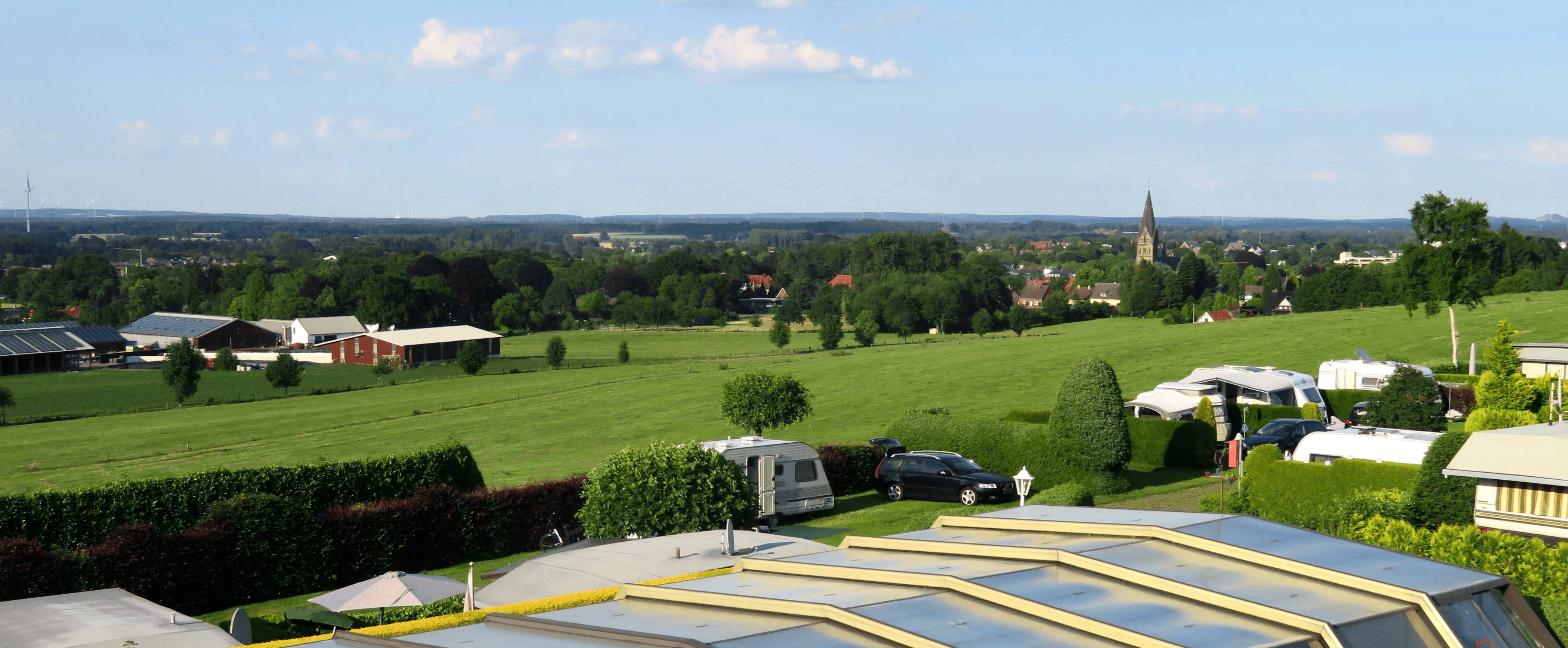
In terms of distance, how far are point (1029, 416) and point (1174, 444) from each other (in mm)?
6496

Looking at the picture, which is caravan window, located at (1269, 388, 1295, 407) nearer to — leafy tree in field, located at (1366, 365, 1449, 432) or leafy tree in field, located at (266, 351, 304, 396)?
leafy tree in field, located at (1366, 365, 1449, 432)

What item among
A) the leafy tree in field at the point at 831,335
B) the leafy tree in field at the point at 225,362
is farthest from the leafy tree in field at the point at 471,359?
the leafy tree in field at the point at 831,335

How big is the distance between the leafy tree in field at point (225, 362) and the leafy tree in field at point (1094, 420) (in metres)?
75.3

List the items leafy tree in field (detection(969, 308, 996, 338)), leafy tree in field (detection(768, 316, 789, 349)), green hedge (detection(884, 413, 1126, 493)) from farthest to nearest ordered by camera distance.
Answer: leafy tree in field (detection(969, 308, 996, 338))
leafy tree in field (detection(768, 316, 789, 349))
green hedge (detection(884, 413, 1126, 493))

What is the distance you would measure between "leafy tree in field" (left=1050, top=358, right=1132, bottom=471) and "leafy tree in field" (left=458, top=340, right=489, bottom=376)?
2073 inches

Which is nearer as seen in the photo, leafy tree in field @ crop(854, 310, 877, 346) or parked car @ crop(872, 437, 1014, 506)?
parked car @ crop(872, 437, 1014, 506)

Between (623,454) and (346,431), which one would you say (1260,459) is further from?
(346,431)

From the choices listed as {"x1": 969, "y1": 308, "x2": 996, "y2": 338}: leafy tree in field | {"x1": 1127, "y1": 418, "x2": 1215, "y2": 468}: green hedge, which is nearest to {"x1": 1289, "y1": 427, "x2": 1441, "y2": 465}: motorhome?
{"x1": 1127, "y1": 418, "x2": 1215, "y2": 468}: green hedge

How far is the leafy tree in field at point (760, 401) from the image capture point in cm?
3038

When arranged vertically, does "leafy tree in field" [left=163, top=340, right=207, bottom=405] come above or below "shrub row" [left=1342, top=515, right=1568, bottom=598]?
below

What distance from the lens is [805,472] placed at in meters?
23.8

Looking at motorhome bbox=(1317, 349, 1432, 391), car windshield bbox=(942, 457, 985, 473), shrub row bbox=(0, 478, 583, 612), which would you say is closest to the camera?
shrub row bbox=(0, 478, 583, 612)

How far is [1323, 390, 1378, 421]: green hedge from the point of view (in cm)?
3478

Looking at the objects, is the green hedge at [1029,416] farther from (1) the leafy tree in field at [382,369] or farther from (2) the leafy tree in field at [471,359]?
(1) the leafy tree in field at [382,369]
